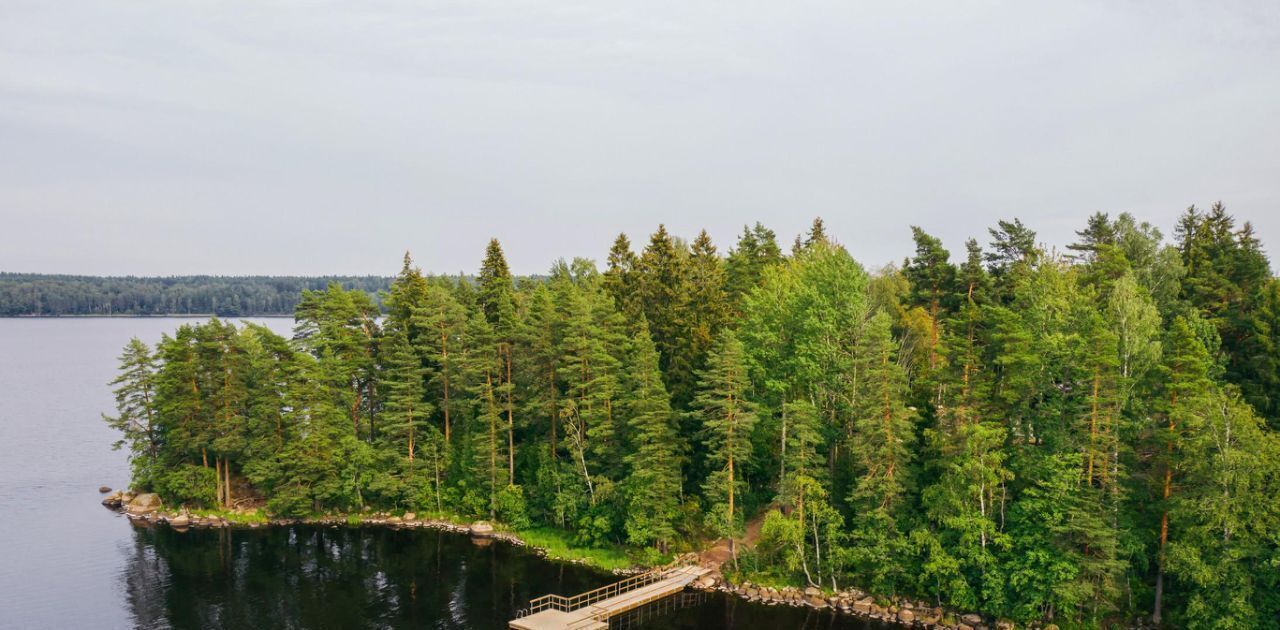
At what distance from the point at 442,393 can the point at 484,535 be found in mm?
13647

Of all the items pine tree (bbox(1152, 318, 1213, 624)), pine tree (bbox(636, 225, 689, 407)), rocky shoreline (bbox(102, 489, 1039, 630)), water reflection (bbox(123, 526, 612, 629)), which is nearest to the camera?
pine tree (bbox(1152, 318, 1213, 624))

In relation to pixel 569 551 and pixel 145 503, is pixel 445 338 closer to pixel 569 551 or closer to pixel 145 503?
pixel 569 551

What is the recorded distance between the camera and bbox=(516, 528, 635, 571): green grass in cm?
5316

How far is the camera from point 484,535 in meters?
60.1

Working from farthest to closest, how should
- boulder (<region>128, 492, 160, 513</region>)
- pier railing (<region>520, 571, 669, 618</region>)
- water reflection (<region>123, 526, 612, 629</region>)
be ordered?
1. boulder (<region>128, 492, 160, 513</region>)
2. pier railing (<region>520, 571, 669, 618</region>)
3. water reflection (<region>123, 526, 612, 629</region>)

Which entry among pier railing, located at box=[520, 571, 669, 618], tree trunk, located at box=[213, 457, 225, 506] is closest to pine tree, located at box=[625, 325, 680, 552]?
pier railing, located at box=[520, 571, 669, 618]

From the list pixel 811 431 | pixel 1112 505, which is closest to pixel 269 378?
pixel 811 431

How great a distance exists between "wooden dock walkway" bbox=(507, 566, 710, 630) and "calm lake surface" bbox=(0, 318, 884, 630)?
3.42 feet

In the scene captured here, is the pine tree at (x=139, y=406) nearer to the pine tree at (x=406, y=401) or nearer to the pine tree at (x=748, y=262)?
the pine tree at (x=406, y=401)

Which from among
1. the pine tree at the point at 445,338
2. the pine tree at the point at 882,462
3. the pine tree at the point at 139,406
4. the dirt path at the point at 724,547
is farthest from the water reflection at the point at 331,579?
the pine tree at the point at 882,462

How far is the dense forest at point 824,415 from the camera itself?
40281mm

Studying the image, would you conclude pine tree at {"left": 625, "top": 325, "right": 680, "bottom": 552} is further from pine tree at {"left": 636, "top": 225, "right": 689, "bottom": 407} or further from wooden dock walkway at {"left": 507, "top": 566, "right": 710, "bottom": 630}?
pine tree at {"left": 636, "top": 225, "right": 689, "bottom": 407}

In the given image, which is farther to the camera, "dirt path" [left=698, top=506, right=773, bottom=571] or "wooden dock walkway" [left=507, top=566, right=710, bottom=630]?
"dirt path" [left=698, top=506, right=773, bottom=571]

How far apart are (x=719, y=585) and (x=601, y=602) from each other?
8.12 meters
